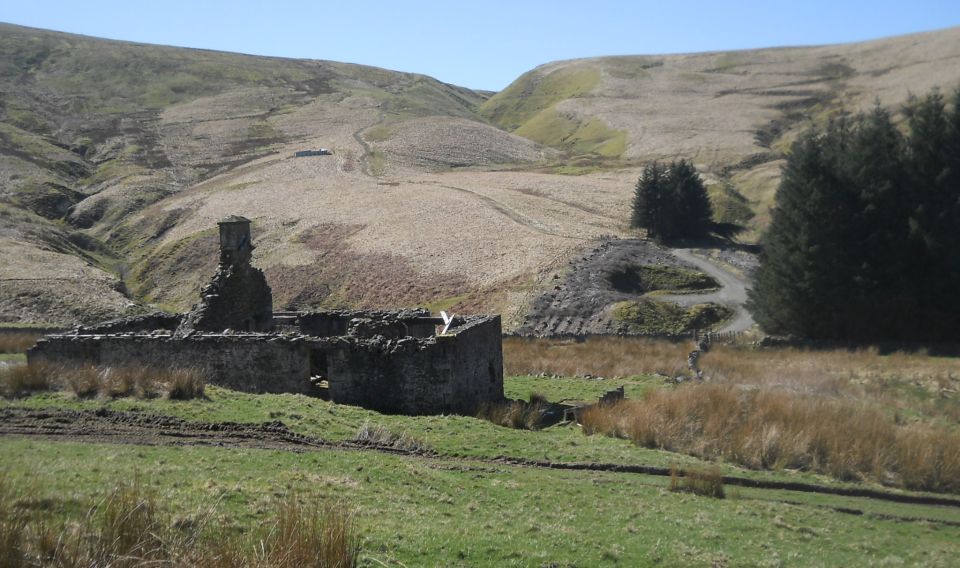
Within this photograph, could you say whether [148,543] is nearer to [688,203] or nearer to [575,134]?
[688,203]

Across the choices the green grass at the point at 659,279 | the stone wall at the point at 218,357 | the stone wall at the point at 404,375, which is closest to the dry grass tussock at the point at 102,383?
the stone wall at the point at 218,357

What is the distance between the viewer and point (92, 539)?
7605 millimetres

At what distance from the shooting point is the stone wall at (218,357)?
905 inches

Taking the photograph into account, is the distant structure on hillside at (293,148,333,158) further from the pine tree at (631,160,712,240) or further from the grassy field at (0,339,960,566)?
the grassy field at (0,339,960,566)

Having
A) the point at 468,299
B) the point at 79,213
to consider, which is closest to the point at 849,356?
the point at 468,299

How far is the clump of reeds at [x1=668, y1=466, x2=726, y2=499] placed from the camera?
1549 cm

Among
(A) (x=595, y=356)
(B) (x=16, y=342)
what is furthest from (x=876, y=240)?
(B) (x=16, y=342)

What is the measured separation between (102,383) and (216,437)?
4628mm

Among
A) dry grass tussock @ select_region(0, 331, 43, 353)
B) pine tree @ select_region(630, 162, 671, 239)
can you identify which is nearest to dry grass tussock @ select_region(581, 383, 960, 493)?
dry grass tussock @ select_region(0, 331, 43, 353)

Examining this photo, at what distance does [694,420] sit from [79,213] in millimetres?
78730

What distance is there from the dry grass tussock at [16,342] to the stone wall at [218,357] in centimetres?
715

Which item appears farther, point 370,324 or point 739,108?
point 739,108

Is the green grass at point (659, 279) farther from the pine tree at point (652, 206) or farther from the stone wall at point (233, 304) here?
the stone wall at point (233, 304)

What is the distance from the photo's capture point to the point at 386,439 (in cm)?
1783
